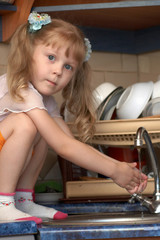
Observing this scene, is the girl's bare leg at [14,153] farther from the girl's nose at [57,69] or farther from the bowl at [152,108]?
the bowl at [152,108]

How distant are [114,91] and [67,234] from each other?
75cm

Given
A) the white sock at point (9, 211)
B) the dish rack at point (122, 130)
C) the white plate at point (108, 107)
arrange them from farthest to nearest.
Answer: the white plate at point (108, 107), the dish rack at point (122, 130), the white sock at point (9, 211)

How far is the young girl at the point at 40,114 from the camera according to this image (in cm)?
123

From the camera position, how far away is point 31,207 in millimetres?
1370

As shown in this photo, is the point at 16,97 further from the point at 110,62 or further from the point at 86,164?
the point at 110,62

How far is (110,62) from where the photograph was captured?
2023mm

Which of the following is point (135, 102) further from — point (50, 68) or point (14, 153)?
point (14, 153)

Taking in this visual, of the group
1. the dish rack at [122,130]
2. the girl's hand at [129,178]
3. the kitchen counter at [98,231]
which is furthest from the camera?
the dish rack at [122,130]

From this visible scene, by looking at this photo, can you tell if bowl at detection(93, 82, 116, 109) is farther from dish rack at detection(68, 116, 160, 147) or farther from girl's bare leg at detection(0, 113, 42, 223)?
girl's bare leg at detection(0, 113, 42, 223)

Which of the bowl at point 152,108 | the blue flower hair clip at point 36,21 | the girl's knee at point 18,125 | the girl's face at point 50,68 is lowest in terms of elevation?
the bowl at point 152,108

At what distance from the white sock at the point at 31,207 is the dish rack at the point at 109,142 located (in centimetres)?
17

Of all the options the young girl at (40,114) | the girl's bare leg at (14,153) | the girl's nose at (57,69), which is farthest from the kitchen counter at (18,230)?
the girl's nose at (57,69)

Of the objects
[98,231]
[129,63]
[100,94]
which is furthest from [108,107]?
[98,231]

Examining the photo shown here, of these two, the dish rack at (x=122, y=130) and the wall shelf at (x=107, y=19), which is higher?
the wall shelf at (x=107, y=19)
